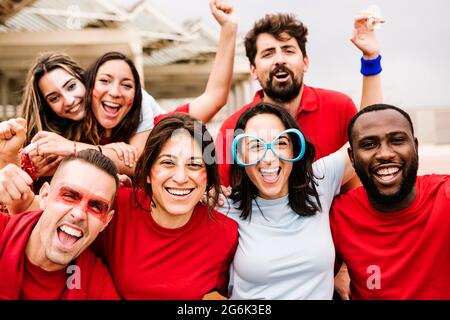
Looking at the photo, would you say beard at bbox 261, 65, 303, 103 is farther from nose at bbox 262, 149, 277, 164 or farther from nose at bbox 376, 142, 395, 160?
nose at bbox 376, 142, 395, 160

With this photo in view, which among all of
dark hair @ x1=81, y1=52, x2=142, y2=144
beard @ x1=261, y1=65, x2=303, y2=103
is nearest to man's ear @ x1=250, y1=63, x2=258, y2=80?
beard @ x1=261, y1=65, x2=303, y2=103

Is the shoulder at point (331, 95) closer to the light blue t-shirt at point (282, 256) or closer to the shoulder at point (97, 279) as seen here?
the light blue t-shirt at point (282, 256)

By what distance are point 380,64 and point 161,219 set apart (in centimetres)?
198

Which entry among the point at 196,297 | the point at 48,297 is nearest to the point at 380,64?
the point at 196,297

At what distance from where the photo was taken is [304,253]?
2541 mm

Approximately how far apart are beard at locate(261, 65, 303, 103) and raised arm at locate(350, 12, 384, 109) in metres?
0.52

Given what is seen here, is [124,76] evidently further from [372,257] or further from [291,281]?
[372,257]

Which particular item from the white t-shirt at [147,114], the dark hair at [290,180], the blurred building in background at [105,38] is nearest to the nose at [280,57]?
the dark hair at [290,180]

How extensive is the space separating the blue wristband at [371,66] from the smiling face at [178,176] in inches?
58.7

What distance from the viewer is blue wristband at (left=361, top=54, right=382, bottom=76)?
130 inches

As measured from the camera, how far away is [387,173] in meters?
2.60

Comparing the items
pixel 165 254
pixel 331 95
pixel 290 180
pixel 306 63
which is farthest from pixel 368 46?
pixel 165 254

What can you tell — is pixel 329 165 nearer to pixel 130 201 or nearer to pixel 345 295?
pixel 345 295

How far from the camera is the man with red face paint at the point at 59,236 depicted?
2.37 metres
